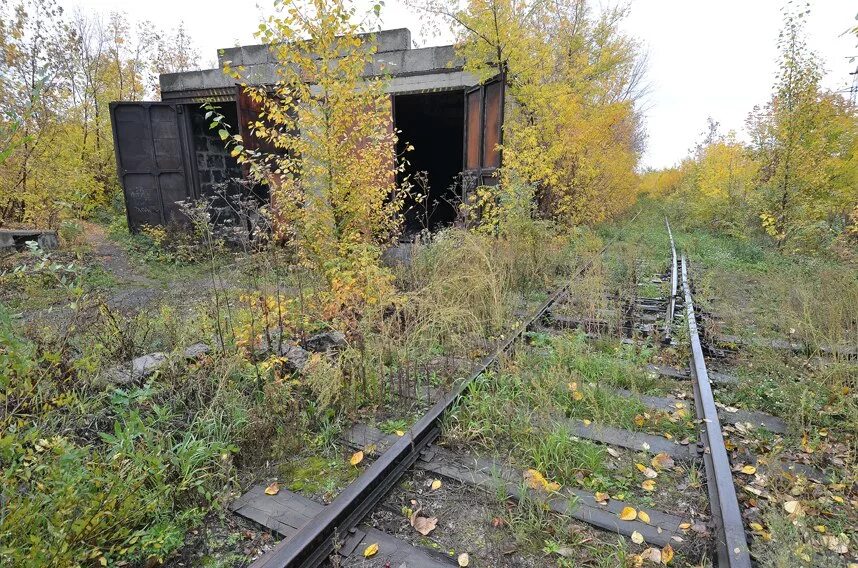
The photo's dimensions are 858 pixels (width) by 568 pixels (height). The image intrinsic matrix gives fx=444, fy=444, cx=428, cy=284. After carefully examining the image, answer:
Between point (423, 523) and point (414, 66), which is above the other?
point (414, 66)

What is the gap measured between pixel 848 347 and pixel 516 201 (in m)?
5.33

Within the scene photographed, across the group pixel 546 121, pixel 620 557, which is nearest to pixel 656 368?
pixel 620 557

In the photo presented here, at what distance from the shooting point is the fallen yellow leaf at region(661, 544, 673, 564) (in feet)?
6.94

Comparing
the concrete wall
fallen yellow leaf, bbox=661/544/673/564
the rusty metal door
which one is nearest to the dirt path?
the rusty metal door

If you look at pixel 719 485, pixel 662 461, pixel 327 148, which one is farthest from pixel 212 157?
pixel 719 485

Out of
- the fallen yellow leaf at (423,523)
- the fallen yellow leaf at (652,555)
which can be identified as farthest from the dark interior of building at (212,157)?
the fallen yellow leaf at (652,555)

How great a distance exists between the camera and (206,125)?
1241 cm

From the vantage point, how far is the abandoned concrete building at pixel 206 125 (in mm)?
10195

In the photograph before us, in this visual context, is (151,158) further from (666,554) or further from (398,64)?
(666,554)

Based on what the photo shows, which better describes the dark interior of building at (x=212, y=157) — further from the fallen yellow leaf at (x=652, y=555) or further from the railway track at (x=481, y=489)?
the fallen yellow leaf at (x=652, y=555)

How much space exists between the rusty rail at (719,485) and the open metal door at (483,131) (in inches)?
265

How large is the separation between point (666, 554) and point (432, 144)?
16683 millimetres

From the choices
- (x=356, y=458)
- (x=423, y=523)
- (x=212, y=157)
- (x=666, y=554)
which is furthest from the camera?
(x=212, y=157)

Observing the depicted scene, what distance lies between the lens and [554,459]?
114 inches
